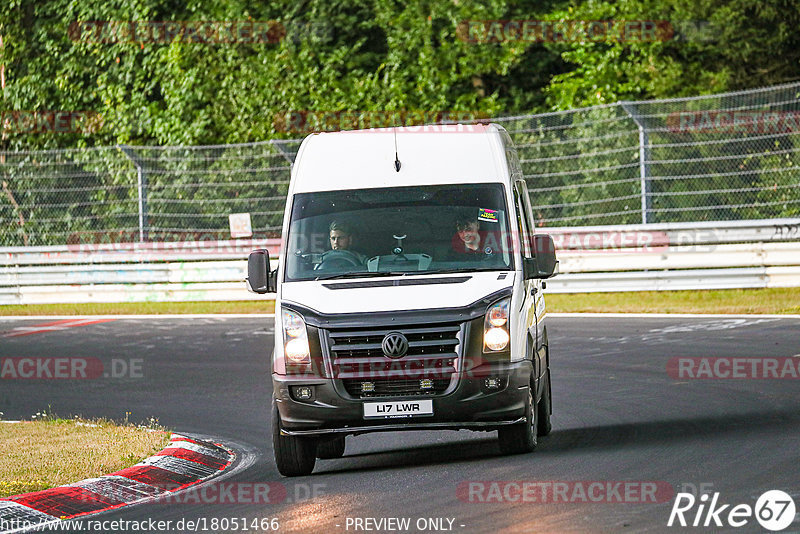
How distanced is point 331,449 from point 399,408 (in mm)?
1516

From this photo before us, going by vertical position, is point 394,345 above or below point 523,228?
below

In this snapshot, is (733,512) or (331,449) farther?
(331,449)

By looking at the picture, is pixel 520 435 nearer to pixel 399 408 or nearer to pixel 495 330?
pixel 495 330

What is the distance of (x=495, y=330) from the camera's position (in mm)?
9656

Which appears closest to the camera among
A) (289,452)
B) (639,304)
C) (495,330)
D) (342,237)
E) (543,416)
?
(495,330)

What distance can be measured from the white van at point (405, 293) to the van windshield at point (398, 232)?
10mm

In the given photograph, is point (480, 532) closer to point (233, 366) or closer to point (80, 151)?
point (233, 366)

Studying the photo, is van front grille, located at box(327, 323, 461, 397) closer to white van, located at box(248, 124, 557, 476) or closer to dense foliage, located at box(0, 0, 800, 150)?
white van, located at box(248, 124, 557, 476)

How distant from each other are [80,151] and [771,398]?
58.1ft

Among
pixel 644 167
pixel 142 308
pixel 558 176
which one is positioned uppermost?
pixel 644 167

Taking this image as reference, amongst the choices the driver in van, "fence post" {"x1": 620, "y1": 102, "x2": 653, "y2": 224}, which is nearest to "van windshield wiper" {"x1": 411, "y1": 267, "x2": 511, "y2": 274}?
the driver in van

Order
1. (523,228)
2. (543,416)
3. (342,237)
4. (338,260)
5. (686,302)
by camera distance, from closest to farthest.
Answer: (338,260) < (342,237) < (523,228) < (543,416) < (686,302)

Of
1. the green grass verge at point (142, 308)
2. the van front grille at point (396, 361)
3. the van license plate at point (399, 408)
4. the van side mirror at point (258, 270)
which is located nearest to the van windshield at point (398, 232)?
the van side mirror at point (258, 270)

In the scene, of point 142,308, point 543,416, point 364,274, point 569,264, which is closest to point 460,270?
point 364,274
